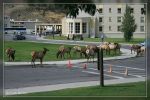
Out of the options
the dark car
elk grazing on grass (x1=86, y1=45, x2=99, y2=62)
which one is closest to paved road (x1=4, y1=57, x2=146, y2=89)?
elk grazing on grass (x1=86, y1=45, x2=99, y2=62)

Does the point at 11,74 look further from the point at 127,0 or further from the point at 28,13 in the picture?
the point at 127,0

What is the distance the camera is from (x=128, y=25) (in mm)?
13469

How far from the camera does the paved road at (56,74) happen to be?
1532 cm

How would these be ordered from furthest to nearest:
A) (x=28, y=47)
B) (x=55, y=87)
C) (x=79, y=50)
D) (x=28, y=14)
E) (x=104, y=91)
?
1. (x=79, y=50)
2. (x=55, y=87)
3. (x=28, y=47)
4. (x=104, y=91)
5. (x=28, y=14)

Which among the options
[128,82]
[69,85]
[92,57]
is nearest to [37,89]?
[69,85]

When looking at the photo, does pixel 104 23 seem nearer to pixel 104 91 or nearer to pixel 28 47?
pixel 104 91

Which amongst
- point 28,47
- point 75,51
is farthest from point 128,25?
point 28,47

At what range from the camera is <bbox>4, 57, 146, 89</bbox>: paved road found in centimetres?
1532

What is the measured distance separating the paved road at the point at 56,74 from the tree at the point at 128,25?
230 cm

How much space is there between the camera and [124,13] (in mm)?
12086

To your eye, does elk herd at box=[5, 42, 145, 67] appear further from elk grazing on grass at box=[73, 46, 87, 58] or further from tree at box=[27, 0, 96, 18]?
tree at box=[27, 0, 96, 18]

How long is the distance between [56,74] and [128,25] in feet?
15.5

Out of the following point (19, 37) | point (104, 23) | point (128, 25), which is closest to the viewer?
point (19, 37)

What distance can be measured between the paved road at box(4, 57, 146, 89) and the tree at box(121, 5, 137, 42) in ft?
7.56
